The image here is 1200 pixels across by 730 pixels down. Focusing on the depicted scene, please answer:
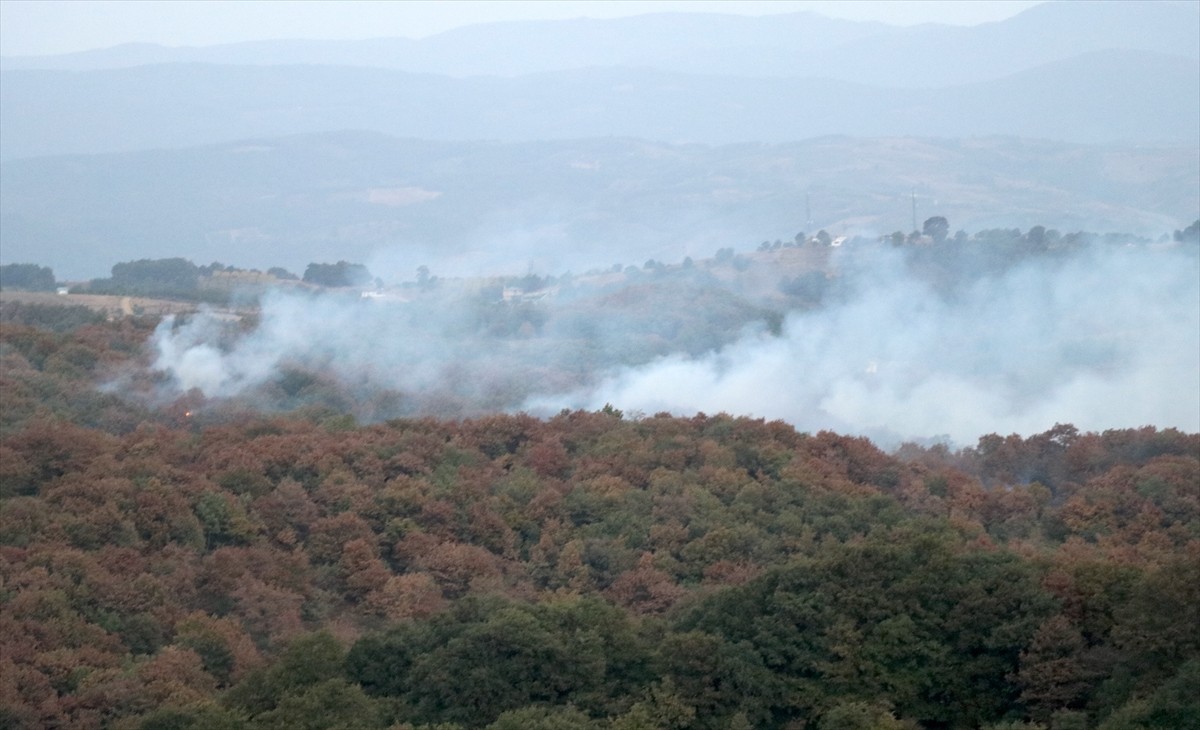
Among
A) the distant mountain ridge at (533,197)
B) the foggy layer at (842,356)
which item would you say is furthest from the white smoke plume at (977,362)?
the distant mountain ridge at (533,197)

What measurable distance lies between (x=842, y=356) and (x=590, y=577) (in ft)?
82.3

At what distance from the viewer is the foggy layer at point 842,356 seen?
131 feet

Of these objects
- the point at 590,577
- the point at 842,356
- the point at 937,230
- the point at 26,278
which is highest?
the point at 937,230

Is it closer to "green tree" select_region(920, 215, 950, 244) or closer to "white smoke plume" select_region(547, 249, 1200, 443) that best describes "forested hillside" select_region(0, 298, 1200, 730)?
"white smoke plume" select_region(547, 249, 1200, 443)

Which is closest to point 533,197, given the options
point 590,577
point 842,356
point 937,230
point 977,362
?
point 937,230

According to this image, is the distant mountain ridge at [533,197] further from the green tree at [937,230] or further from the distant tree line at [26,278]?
the green tree at [937,230]

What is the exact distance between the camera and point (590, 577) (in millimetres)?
21203

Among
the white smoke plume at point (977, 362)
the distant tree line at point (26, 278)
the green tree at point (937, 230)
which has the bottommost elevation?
the white smoke plume at point (977, 362)

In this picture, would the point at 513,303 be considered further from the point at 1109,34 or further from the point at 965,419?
the point at 1109,34

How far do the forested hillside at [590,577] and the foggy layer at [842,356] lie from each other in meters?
10.3

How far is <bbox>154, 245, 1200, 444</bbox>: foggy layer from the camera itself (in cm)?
3981

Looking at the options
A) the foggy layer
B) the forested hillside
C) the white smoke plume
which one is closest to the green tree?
the foggy layer

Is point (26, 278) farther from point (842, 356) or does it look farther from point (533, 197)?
point (533, 197)

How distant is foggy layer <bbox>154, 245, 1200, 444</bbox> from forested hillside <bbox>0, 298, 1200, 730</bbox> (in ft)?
33.9
